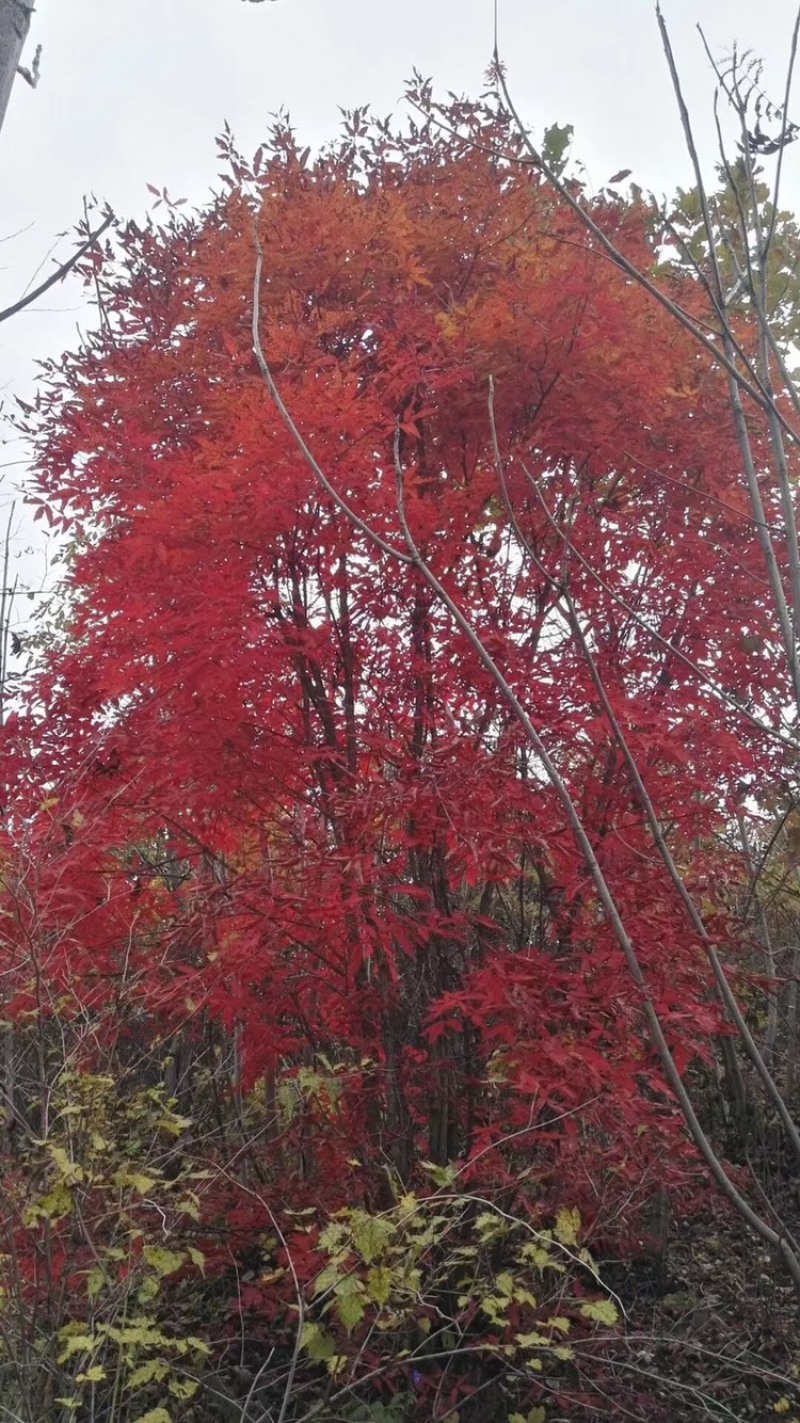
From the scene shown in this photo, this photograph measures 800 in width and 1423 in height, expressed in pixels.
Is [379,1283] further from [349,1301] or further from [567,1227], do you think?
[567,1227]

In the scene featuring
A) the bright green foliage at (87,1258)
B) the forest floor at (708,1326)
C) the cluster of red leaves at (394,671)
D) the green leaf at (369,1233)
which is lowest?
the forest floor at (708,1326)

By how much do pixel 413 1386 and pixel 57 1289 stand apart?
193cm

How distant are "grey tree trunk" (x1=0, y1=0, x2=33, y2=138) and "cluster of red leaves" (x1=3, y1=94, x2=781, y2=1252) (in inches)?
53.5

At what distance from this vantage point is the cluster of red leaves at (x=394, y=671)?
4.04 metres

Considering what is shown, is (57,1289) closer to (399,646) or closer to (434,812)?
(434,812)

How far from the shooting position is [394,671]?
500 centimetres

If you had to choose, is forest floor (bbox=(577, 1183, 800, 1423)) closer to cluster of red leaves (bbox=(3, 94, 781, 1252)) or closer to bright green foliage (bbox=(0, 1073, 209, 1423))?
cluster of red leaves (bbox=(3, 94, 781, 1252))

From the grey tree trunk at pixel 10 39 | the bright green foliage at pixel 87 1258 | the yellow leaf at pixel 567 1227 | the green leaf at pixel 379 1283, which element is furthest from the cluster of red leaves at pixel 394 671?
the grey tree trunk at pixel 10 39

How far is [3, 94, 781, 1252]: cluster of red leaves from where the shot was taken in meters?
4.04

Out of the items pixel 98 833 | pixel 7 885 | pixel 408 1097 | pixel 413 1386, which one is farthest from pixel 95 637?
pixel 413 1386

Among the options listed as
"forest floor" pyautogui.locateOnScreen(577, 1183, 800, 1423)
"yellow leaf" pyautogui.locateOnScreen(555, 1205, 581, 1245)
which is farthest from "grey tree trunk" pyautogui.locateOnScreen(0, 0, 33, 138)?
"forest floor" pyautogui.locateOnScreen(577, 1183, 800, 1423)

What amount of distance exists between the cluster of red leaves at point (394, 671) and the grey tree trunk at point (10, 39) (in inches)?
53.5

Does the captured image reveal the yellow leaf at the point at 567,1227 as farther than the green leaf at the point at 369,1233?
Yes

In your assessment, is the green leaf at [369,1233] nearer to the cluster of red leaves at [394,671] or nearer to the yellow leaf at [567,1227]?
the yellow leaf at [567,1227]
